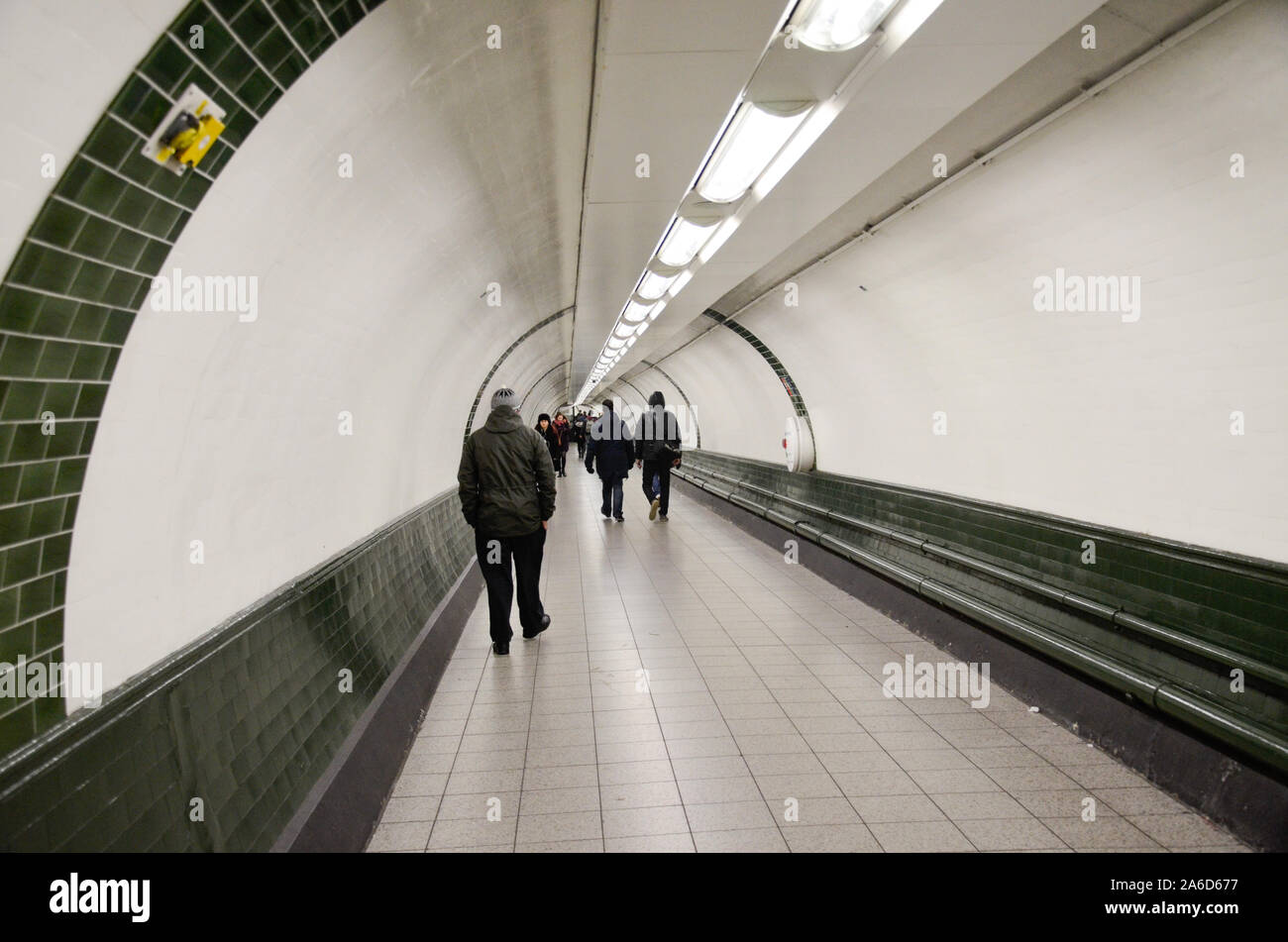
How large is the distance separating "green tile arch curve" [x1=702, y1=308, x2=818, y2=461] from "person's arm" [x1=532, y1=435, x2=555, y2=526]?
213 inches

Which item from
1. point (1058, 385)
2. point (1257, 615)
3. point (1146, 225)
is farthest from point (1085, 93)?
point (1257, 615)

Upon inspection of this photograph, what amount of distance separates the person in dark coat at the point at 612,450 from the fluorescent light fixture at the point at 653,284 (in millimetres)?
2980

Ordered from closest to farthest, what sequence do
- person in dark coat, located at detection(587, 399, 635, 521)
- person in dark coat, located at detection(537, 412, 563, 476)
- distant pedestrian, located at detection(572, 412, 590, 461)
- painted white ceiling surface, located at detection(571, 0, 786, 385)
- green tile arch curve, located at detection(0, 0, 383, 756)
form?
green tile arch curve, located at detection(0, 0, 383, 756)
painted white ceiling surface, located at detection(571, 0, 786, 385)
person in dark coat, located at detection(587, 399, 635, 521)
person in dark coat, located at detection(537, 412, 563, 476)
distant pedestrian, located at detection(572, 412, 590, 461)

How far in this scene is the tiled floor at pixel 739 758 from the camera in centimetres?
333

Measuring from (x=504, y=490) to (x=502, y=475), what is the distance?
4.2 inches

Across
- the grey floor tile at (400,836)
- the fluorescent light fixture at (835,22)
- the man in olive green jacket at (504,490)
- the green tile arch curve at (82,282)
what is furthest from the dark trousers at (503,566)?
the green tile arch curve at (82,282)

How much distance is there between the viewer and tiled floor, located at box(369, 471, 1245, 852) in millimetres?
3330

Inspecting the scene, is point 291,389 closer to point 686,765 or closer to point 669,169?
point 669,169

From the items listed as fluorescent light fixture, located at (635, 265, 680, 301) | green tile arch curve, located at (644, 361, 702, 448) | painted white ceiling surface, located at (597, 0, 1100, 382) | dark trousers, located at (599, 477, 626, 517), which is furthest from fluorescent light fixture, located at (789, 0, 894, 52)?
→ green tile arch curve, located at (644, 361, 702, 448)

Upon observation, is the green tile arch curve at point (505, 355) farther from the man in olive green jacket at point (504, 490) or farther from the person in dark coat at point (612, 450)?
the man in olive green jacket at point (504, 490)

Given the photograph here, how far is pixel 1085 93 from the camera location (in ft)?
11.6

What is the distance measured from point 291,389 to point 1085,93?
147 inches

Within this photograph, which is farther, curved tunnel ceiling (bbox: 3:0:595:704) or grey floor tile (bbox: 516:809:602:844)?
grey floor tile (bbox: 516:809:602:844)

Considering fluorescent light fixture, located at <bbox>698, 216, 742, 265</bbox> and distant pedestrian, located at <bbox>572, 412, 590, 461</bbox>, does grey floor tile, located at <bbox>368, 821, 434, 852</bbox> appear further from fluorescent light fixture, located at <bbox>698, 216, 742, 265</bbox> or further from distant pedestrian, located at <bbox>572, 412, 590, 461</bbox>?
distant pedestrian, located at <bbox>572, 412, 590, 461</bbox>
